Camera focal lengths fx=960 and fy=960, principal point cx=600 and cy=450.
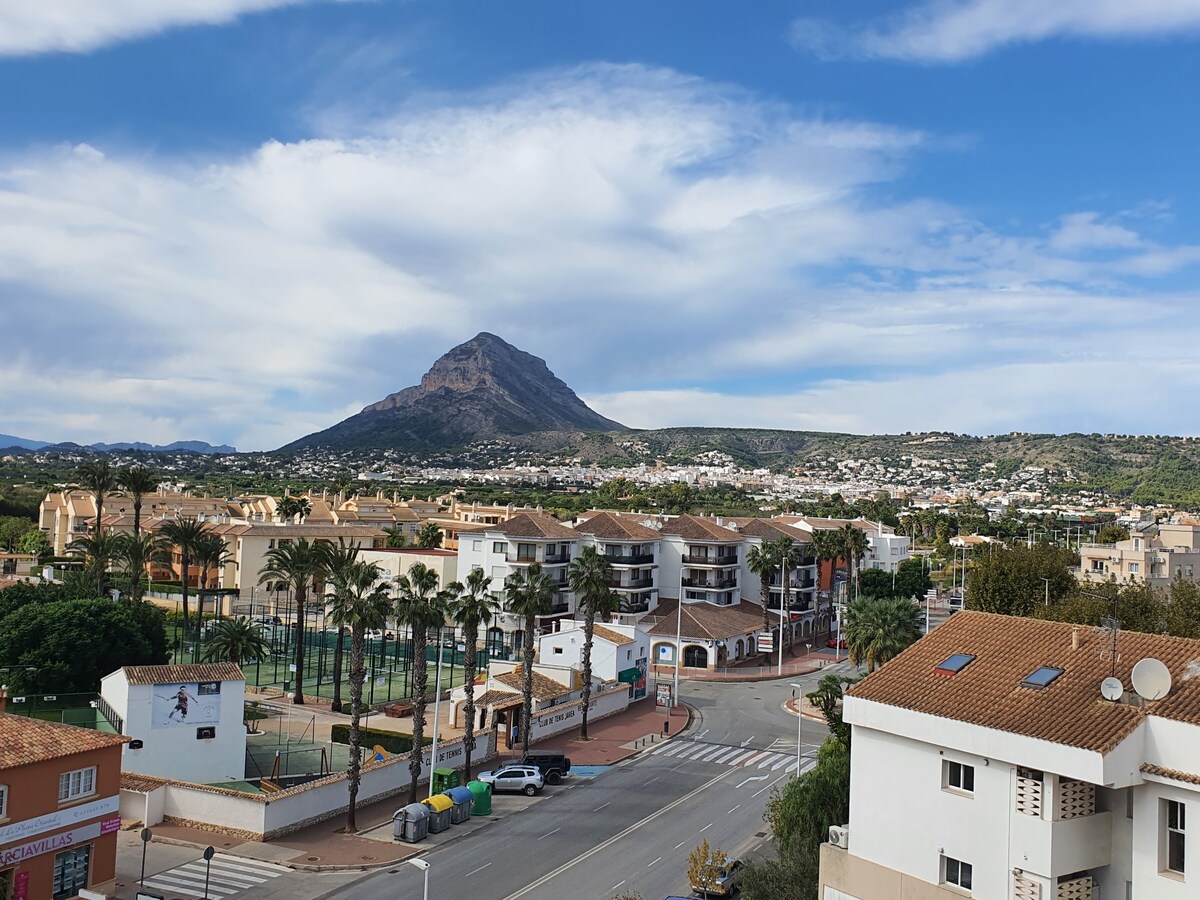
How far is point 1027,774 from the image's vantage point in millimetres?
18531

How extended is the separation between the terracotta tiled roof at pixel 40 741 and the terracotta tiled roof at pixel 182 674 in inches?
307

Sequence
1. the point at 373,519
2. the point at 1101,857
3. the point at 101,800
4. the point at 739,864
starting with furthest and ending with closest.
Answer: the point at 373,519, the point at 739,864, the point at 101,800, the point at 1101,857

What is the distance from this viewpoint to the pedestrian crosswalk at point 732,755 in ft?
158

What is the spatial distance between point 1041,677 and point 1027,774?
2.65 metres

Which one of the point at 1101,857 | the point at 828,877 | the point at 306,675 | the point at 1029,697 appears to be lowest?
the point at 306,675

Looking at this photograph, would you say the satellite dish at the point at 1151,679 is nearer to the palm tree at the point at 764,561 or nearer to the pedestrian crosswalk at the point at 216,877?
the pedestrian crosswalk at the point at 216,877

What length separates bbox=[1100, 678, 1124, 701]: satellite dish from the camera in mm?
18672

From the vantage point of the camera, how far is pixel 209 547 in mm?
77375

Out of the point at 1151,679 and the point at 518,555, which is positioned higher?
the point at 1151,679

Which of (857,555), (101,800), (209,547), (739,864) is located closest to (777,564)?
(857,555)

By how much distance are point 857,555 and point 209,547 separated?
58.8 meters

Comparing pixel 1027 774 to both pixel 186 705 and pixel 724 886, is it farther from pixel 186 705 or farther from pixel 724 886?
pixel 186 705

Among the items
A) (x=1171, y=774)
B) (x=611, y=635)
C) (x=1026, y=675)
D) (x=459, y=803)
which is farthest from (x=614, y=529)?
(x=1171, y=774)

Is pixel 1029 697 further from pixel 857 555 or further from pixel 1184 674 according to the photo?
pixel 857 555
